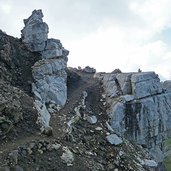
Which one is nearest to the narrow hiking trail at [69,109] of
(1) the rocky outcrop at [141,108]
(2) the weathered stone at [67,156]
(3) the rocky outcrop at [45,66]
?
(3) the rocky outcrop at [45,66]

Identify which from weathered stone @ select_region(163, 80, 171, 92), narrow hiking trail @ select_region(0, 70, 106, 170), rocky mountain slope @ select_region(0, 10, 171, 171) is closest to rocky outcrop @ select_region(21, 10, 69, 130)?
rocky mountain slope @ select_region(0, 10, 171, 171)

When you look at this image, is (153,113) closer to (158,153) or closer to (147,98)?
(147,98)

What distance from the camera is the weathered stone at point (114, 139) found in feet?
130

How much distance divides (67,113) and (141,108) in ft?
36.5

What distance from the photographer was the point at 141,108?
49.3 meters

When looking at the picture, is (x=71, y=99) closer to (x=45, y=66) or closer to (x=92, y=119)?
(x=92, y=119)

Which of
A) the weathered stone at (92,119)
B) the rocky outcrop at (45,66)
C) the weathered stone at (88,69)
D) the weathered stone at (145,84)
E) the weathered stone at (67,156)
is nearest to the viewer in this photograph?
the weathered stone at (67,156)

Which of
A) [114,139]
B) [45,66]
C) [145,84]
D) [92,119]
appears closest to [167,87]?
[145,84]

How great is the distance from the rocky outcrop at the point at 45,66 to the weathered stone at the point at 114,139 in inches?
250

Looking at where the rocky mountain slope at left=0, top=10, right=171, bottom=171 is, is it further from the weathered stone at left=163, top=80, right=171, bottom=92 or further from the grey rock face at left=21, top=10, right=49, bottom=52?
the weathered stone at left=163, top=80, right=171, bottom=92

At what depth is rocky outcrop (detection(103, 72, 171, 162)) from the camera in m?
47.8

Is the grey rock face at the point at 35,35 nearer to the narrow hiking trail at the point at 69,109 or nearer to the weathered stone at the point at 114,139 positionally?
the narrow hiking trail at the point at 69,109

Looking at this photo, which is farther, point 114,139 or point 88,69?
point 88,69

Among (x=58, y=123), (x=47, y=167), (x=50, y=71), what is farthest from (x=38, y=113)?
(x=50, y=71)
